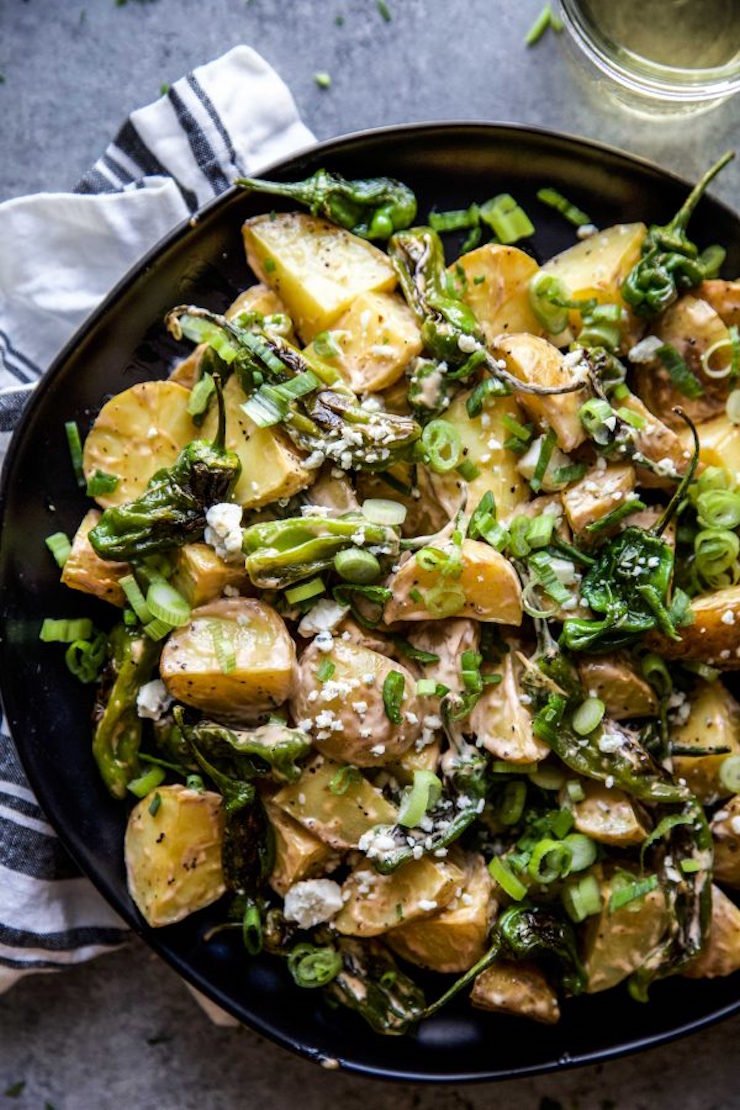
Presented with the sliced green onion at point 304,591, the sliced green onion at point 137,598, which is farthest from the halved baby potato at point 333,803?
the sliced green onion at point 137,598

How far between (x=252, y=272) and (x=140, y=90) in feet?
2.36

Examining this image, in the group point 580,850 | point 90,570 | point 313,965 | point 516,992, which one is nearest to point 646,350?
point 580,850

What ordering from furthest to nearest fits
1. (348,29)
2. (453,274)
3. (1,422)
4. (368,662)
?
(348,29), (1,422), (453,274), (368,662)

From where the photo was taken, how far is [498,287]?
8.11ft

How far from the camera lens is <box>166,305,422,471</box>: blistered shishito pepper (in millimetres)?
2322

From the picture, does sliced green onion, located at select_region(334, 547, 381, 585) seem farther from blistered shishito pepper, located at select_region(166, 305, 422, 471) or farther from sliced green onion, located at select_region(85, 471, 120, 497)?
sliced green onion, located at select_region(85, 471, 120, 497)

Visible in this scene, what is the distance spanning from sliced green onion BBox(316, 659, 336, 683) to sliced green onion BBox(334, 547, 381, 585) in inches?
7.1

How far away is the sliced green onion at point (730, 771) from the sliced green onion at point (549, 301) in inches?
40.3

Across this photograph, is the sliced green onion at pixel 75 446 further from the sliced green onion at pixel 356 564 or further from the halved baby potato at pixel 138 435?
the sliced green onion at pixel 356 564

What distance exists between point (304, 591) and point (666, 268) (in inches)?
42.0

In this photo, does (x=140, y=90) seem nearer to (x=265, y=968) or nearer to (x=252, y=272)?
(x=252, y=272)

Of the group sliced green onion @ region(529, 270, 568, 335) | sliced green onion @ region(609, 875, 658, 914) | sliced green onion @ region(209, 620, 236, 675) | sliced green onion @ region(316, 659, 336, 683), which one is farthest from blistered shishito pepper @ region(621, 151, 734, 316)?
sliced green onion @ region(609, 875, 658, 914)

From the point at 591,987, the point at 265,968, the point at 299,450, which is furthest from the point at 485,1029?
the point at 299,450

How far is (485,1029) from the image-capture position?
2576 millimetres
